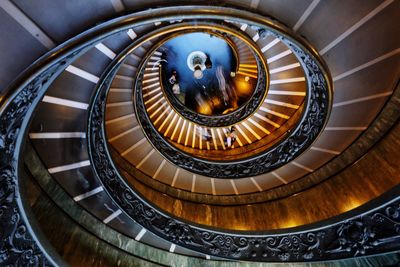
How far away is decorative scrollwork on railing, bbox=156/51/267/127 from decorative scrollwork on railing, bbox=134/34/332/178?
1.46 meters

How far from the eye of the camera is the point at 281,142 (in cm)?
507

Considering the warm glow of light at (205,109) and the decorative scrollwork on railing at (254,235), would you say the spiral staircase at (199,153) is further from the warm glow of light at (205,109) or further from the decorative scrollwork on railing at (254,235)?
the warm glow of light at (205,109)

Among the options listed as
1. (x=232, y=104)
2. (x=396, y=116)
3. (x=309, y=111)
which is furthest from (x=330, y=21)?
(x=232, y=104)

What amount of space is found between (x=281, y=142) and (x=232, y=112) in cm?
217

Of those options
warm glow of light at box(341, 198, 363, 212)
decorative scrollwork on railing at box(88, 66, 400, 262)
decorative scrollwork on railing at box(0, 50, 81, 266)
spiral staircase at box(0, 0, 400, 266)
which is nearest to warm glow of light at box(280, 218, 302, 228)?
spiral staircase at box(0, 0, 400, 266)

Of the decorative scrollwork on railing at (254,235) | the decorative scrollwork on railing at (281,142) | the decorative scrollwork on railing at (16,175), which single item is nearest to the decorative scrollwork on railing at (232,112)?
the decorative scrollwork on railing at (281,142)

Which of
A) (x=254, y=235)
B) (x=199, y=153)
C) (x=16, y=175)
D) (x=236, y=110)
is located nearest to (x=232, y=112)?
(x=236, y=110)

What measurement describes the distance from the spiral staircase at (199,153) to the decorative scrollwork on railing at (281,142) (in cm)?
3

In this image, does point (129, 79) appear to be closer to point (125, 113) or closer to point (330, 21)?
point (125, 113)

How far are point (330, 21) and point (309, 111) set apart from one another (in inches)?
72.3

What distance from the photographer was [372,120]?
4.09 meters

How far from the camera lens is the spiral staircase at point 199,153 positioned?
213 centimetres

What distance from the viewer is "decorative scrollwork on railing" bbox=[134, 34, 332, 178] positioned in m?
3.59

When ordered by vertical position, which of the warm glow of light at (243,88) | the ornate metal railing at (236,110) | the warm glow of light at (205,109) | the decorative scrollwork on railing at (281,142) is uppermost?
the warm glow of light at (243,88)
